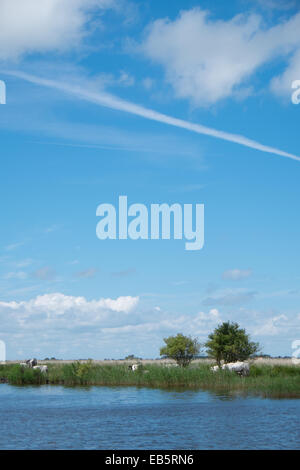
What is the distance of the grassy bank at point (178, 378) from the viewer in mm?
38081

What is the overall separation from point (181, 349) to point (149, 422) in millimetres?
33780

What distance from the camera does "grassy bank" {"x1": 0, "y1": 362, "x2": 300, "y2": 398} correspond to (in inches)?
1499

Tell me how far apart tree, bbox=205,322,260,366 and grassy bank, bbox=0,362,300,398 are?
6.27 meters

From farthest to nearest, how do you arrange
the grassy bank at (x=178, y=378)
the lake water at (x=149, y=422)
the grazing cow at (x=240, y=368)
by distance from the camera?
the grazing cow at (x=240, y=368) < the grassy bank at (x=178, y=378) < the lake water at (x=149, y=422)

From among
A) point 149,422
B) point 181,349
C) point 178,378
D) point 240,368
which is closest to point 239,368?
point 240,368

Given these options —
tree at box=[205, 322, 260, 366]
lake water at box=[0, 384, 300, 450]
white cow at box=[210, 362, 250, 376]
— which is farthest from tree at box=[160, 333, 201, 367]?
lake water at box=[0, 384, 300, 450]

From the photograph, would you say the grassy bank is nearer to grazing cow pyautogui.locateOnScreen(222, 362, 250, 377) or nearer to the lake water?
grazing cow pyautogui.locateOnScreen(222, 362, 250, 377)

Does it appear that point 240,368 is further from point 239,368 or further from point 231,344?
point 231,344

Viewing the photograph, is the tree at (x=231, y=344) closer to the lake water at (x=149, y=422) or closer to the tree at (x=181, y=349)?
the tree at (x=181, y=349)

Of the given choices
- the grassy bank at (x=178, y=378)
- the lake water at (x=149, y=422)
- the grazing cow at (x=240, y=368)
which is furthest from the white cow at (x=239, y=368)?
the lake water at (x=149, y=422)

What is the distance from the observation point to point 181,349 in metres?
60.3

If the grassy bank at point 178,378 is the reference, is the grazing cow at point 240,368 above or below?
above

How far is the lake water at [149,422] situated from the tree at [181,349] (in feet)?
63.9
